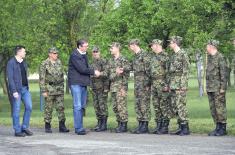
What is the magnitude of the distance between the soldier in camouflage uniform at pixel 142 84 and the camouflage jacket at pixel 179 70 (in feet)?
2.55

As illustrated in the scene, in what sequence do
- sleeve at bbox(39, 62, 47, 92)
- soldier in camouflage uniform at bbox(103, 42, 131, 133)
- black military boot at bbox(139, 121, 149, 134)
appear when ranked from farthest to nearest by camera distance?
sleeve at bbox(39, 62, 47, 92) < soldier in camouflage uniform at bbox(103, 42, 131, 133) < black military boot at bbox(139, 121, 149, 134)

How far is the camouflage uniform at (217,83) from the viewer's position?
13.1 metres

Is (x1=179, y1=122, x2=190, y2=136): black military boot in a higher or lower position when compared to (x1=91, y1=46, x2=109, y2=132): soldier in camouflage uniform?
lower

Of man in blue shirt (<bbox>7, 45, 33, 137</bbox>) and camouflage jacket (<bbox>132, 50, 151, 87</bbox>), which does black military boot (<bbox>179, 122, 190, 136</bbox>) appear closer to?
camouflage jacket (<bbox>132, 50, 151, 87</bbox>)

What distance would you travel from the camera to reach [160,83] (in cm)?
1362

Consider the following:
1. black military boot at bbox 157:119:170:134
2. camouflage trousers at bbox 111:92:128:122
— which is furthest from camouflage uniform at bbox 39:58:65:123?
black military boot at bbox 157:119:170:134

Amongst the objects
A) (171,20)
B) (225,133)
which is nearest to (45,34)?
(171,20)

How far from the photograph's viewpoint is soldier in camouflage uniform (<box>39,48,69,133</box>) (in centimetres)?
1450

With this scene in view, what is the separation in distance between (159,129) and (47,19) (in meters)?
16.7

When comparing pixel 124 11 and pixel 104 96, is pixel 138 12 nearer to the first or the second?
pixel 124 11

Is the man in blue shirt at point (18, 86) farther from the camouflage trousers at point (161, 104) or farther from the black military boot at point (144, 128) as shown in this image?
the camouflage trousers at point (161, 104)

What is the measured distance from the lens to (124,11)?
30.0 m

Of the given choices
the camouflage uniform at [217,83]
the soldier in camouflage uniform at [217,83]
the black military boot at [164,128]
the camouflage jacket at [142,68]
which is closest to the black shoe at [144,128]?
the black military boot at [164,128]

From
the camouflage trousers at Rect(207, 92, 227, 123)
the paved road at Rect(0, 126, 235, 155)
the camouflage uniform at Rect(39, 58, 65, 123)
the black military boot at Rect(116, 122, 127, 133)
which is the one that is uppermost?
the camouflage uniform at Rect(39, 58, 65, 123)
